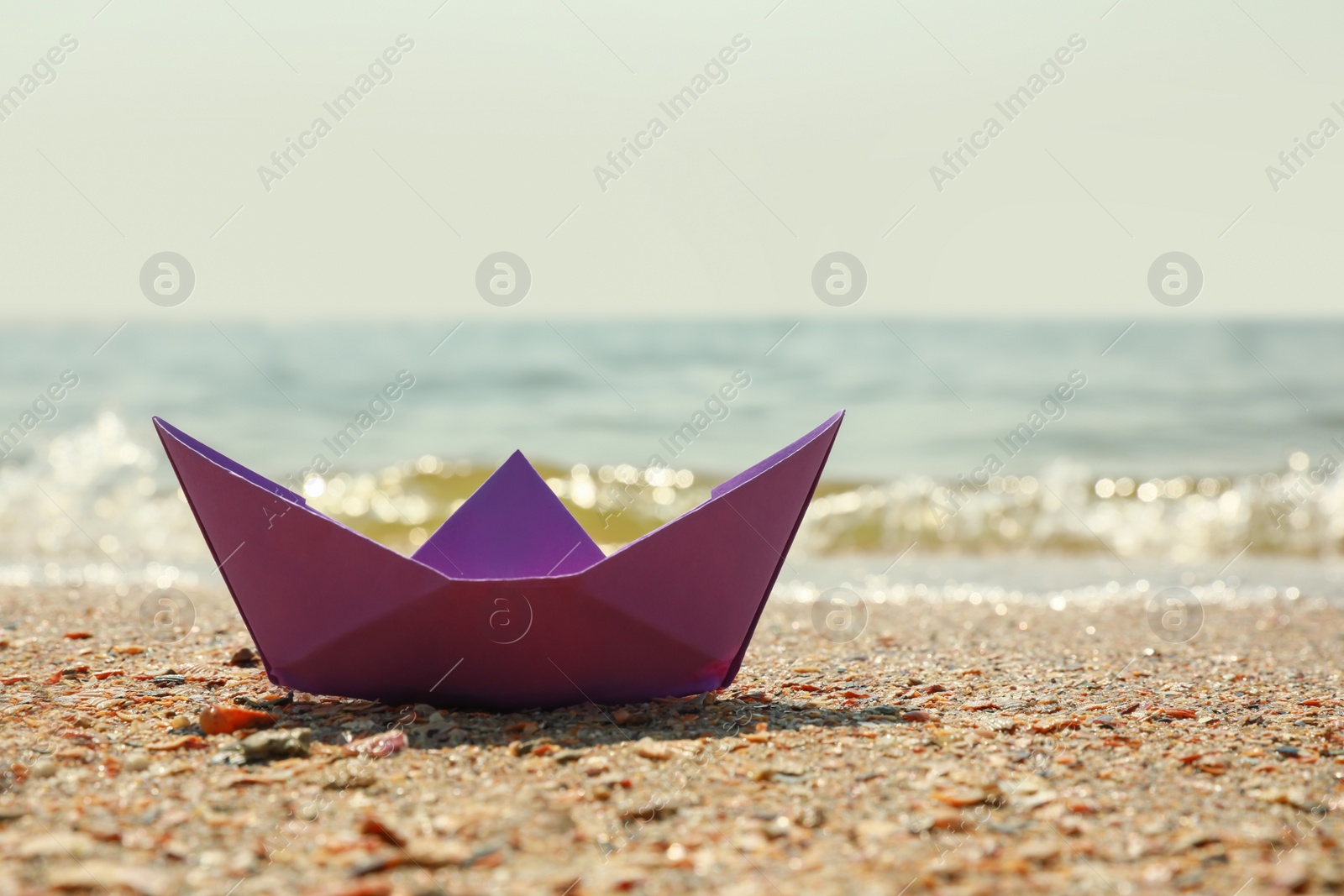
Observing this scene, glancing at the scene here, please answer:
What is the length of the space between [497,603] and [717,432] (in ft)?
38.6

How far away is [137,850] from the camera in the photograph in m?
2.30

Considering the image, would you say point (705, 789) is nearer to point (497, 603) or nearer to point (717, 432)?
point (497, 603)

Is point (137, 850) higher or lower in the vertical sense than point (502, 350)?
lower

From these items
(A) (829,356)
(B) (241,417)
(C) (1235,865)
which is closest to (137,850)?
(C) (1235,865)

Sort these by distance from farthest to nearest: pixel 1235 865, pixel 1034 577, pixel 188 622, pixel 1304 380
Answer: pixel 1304 380
pixel 1034 577
pixel 188 622
pixel 1235 865

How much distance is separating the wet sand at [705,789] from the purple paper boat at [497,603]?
13 centimetres

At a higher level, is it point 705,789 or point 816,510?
point 816,510

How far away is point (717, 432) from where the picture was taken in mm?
14641

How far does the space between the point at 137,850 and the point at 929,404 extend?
15.7 m

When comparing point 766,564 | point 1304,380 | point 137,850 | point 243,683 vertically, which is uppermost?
point 1304,380

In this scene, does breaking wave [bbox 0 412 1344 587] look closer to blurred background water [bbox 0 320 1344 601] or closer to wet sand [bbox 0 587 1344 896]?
blurred background water [bbox 0 320 1344 601]

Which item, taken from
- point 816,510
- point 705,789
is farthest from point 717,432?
point 705,789

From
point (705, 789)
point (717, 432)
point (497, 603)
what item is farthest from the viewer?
point (717, 432)

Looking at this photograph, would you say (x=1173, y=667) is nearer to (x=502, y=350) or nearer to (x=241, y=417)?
(x=241, y=417)
